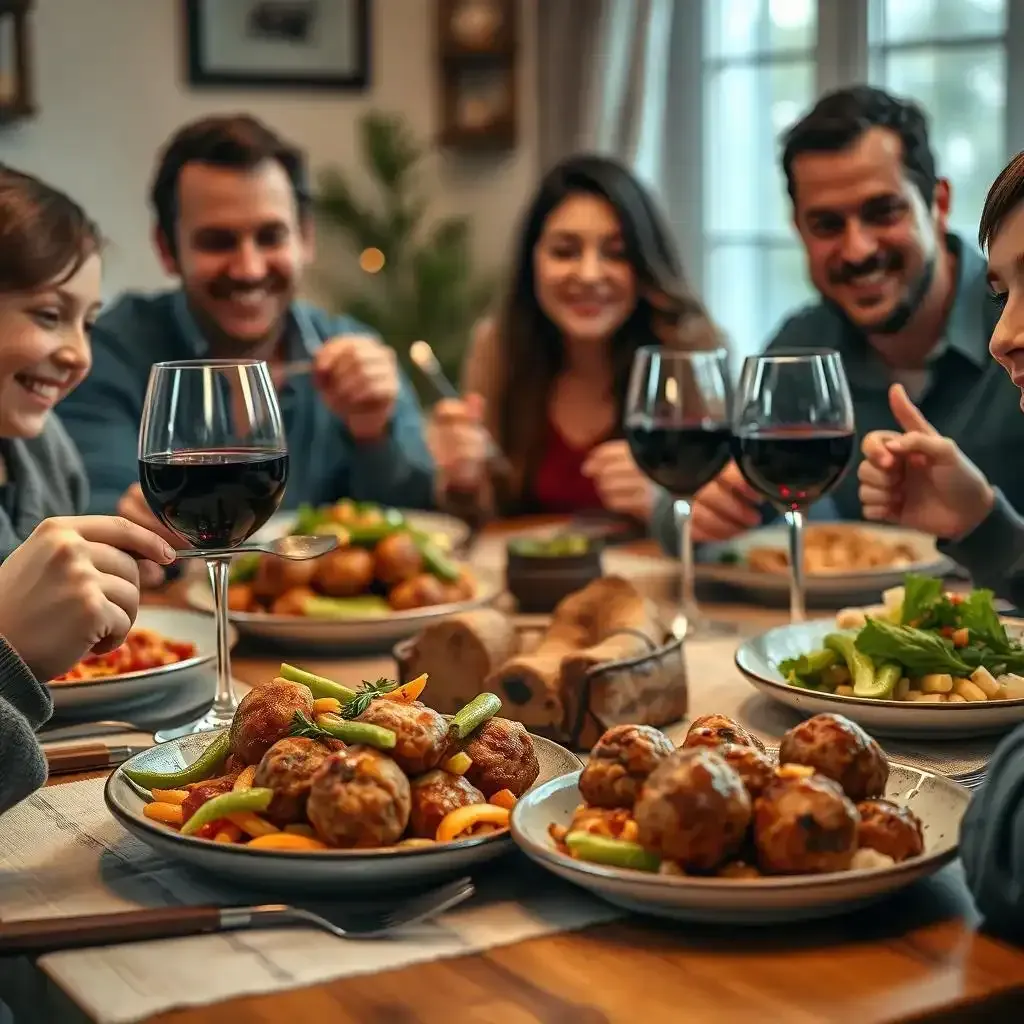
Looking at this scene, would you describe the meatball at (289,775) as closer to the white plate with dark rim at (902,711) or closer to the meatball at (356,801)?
the meatball at (356,801)

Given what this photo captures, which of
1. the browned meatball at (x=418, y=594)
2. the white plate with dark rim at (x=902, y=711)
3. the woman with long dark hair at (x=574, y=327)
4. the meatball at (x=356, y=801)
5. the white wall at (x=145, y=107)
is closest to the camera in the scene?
the meatball at (x=356, y=801)

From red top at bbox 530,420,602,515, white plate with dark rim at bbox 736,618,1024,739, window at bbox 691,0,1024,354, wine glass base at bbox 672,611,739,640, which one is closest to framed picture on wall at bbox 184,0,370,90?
window at bbox 691,0,1024,354

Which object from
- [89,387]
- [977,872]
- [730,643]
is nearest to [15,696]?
[977,872]

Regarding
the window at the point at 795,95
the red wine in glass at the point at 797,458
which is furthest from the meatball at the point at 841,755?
the window at the point at 795,95

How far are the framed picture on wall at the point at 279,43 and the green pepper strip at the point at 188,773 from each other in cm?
441

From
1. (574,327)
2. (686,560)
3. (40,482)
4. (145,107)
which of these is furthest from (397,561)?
(145,107)

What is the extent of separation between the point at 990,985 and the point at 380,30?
508cm

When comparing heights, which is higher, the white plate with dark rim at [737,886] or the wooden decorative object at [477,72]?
the wooden decorative object at [477,72]

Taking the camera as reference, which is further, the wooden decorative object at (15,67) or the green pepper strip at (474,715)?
the wooden decorative object at (15,67)

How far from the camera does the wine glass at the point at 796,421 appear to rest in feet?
4.98

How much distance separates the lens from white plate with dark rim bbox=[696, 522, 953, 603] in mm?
1812

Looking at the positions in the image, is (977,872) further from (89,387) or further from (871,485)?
(89,387)

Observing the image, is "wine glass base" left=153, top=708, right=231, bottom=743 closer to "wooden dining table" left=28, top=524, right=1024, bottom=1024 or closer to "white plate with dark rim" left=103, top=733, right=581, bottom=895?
"white plate with dark rim" left=103, top=733, right=581, bottom=895

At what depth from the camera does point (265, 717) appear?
3.32ft
